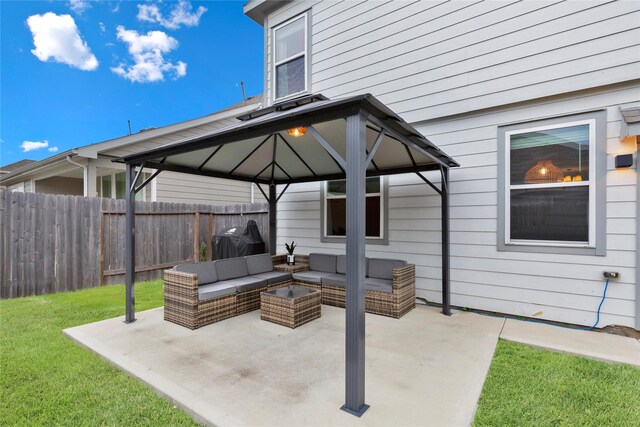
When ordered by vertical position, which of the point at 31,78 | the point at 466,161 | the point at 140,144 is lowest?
the point at 466,161

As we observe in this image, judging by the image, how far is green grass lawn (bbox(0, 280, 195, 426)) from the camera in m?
2.28

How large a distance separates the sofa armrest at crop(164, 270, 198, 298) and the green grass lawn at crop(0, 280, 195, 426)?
1.17m

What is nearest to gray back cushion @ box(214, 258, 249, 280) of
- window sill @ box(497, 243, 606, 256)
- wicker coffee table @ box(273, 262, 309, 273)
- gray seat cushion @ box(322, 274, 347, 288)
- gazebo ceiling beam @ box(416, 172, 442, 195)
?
wicker coffee table @ box(273, 262, 309, 273)

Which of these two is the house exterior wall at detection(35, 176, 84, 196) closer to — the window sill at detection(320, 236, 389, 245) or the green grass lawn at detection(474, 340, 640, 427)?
the window sill at detection(320, 236, 389, 245)

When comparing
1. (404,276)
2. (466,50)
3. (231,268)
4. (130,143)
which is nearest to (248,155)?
(231,268)

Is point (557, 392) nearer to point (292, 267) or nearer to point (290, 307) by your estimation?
point (290, 307)

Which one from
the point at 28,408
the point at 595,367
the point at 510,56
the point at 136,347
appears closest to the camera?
the point at 28,408

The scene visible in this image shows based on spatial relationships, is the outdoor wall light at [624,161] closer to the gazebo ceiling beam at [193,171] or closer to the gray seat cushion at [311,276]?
the gray seat cushion at [311,276]

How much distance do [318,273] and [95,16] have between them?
40.2 ft

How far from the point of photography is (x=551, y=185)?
165 inches

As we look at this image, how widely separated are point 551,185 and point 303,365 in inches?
159

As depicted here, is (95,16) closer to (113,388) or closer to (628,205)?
Result: (113,388)

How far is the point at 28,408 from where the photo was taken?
7.87ft

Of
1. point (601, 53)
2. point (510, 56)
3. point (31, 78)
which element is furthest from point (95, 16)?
point (601, 53)
